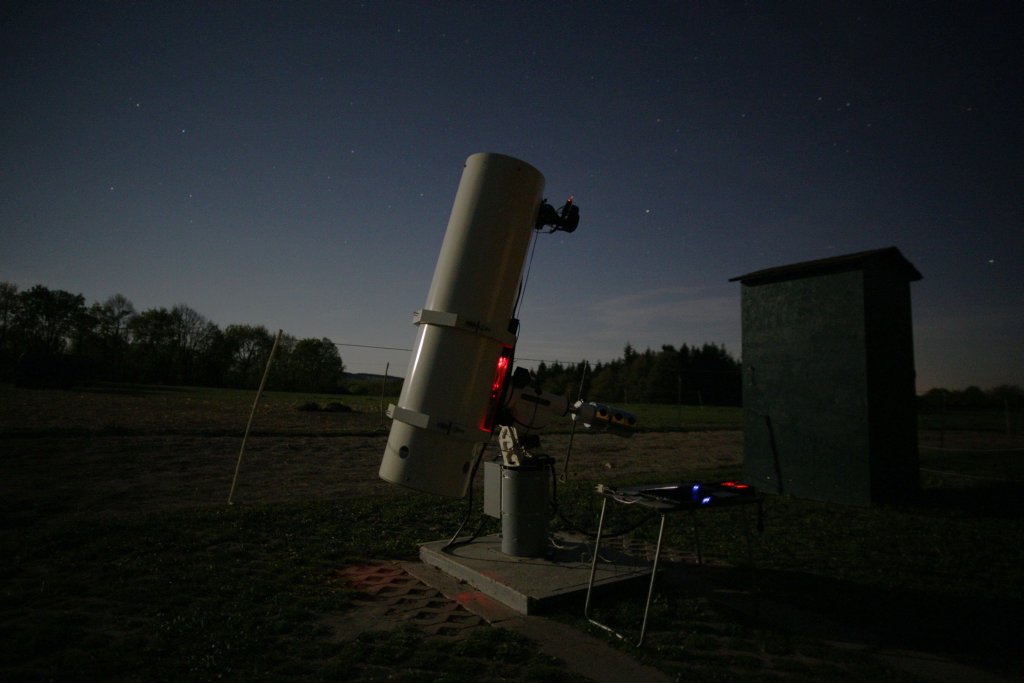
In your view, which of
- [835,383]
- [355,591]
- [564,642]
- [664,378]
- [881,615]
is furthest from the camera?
[664,378]

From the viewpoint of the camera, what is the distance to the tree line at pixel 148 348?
41.0 m

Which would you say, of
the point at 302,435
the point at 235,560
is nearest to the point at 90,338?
the point at 302,435

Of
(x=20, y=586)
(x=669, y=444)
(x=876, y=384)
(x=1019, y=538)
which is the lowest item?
(x=20, y=586)

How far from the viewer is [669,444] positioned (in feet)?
57.9

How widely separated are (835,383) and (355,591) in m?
8.92

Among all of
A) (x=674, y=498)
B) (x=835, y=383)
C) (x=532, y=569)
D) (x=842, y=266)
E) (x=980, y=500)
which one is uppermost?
(x=842, y=266)

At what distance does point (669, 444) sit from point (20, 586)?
54.2 ft

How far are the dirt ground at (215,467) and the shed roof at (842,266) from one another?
476 centimetres

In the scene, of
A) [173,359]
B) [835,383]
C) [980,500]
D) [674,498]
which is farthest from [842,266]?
[173,359]

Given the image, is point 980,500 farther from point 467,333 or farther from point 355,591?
point 355,591

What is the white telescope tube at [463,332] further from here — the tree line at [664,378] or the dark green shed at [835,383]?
the tree line at [664,378]

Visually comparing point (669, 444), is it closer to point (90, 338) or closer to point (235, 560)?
point (235, 560)

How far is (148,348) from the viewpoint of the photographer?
6356 cm

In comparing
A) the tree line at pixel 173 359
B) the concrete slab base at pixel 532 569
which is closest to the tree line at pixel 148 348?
the tree line at pixel 173 359
